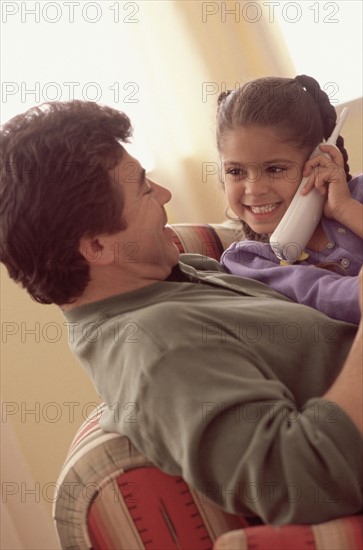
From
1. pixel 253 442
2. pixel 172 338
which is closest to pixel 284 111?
pixel 172 338

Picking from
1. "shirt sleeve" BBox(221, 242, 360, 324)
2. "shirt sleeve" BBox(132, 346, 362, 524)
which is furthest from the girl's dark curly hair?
"shirt sleeve" BBox(132, 346, 362, 524)

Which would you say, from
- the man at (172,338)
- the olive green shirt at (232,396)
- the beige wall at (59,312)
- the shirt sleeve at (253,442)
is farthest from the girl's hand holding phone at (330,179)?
the beige wall at (59,312)

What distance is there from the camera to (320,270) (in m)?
1.48

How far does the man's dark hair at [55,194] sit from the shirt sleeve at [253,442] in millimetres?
263

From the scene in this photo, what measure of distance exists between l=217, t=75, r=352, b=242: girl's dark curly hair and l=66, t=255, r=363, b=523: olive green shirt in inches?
18.6

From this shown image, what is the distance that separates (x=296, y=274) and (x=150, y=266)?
0.29m

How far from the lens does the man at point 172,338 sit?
1.03 m

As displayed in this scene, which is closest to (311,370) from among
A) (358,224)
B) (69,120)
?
(358,224)

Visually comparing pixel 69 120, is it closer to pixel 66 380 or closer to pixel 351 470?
pixel 351 470

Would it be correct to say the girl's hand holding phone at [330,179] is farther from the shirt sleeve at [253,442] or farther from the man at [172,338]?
the shirt sleeve at [253,442]

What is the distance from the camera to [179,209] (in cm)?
241

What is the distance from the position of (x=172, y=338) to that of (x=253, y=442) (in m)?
0.18

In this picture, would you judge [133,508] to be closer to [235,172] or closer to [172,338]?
[172,338]

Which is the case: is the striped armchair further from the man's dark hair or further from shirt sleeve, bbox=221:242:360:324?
shirt sleeve, bbox=221:242:360:324
